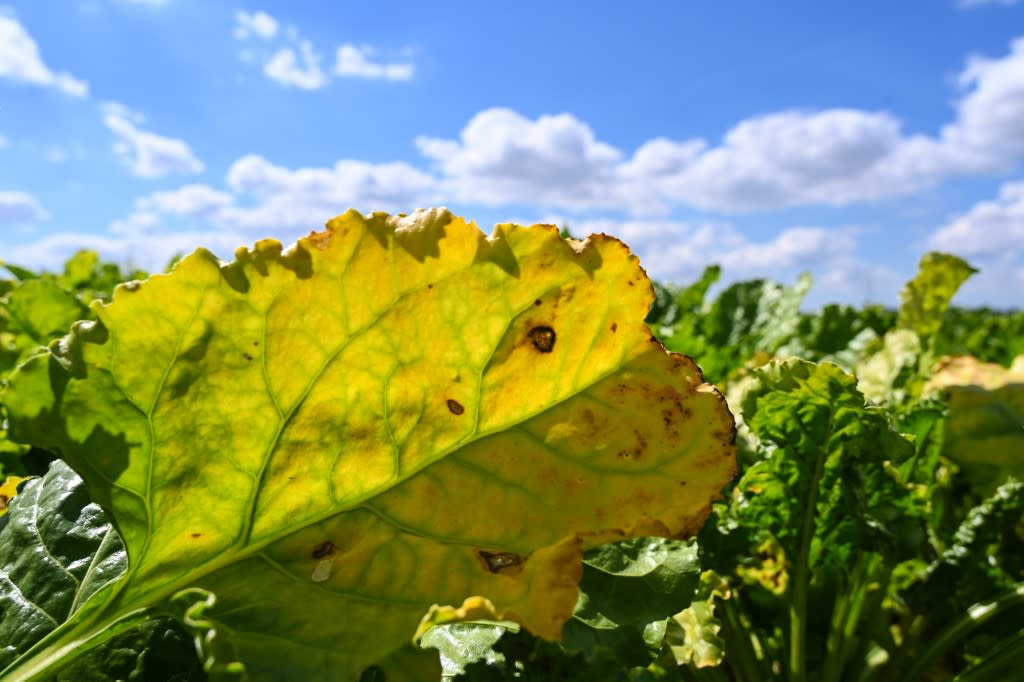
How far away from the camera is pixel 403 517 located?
99cm

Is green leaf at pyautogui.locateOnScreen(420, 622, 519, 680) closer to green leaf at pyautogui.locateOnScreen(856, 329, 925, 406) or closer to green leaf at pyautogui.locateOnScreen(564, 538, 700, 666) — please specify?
green leaf at pyautogui.locateOnScreen(564, 538, 700, 666)

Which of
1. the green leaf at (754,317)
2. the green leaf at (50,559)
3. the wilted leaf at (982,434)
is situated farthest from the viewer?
the green leaf at (754,317)

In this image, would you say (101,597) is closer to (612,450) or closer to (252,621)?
(252,621)

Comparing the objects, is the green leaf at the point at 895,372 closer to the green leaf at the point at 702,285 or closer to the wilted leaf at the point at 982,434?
the wilted leaf at the point at 982,434

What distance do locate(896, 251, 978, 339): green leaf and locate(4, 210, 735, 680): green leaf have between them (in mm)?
3194

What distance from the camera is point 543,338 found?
0.98 metres

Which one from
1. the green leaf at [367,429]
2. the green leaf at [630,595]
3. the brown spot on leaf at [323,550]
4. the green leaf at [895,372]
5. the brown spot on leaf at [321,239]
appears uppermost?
the brown spot on leaf at [321,239]

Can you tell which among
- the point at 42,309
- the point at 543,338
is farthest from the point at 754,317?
the point at 543,338

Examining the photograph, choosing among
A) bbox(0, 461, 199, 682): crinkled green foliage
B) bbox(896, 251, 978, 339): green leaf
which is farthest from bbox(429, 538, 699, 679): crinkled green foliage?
bbox(896, 251, 978, 339): green leaf

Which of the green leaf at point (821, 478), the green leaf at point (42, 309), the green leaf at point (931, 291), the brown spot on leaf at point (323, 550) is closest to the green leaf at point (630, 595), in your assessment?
the brown spot on leaf at point (323, 550)

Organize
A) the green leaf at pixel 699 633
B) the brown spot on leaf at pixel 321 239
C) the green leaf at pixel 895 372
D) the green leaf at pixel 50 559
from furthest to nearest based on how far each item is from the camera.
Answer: the green leaf at pixel 895 372 < the green leaf at pixel 699 633 < the green leaf at pixel 50 559 < the brown spot on leaf at pixel 321 239

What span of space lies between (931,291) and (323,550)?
363 cm

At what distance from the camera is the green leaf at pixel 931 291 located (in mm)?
3771

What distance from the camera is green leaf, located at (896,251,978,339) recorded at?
3.77 metres
